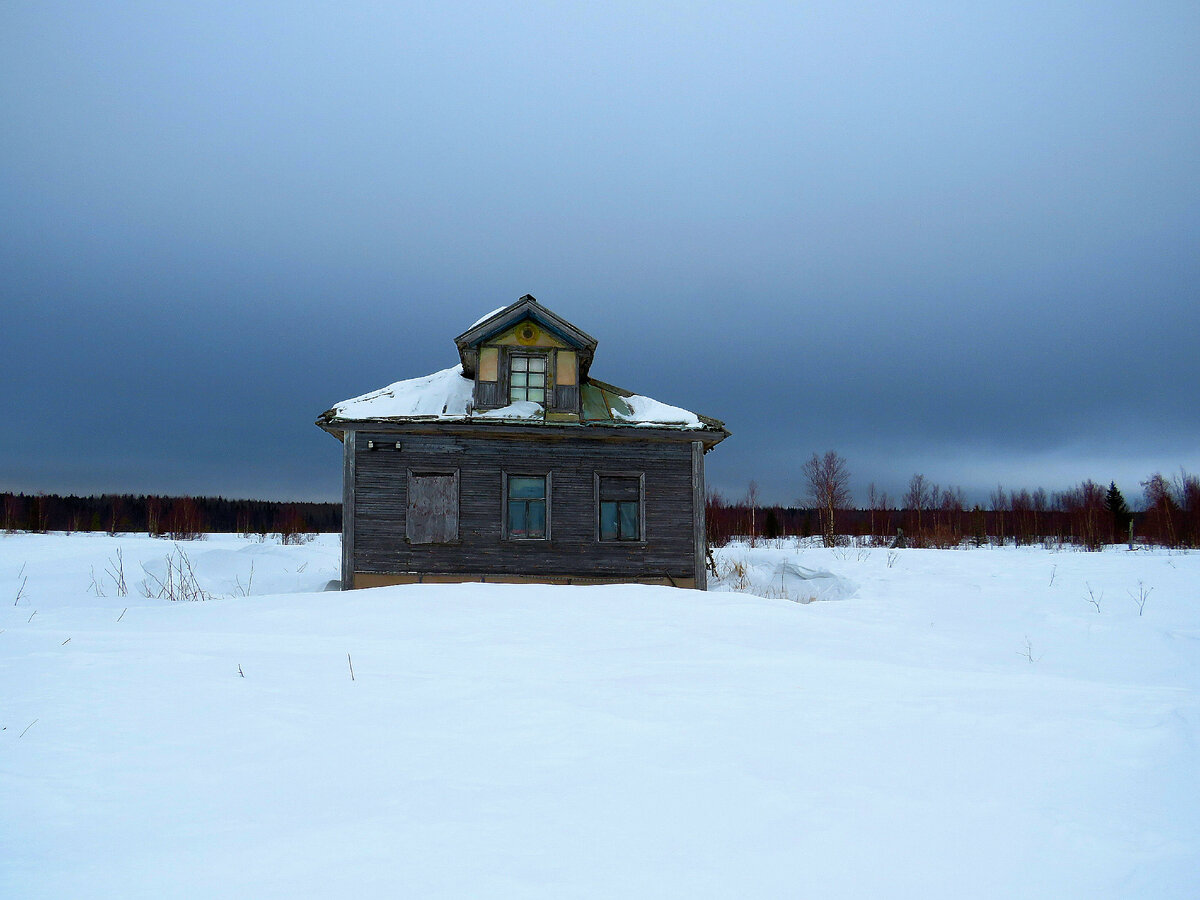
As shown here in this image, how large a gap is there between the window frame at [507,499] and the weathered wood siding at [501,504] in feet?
0.17

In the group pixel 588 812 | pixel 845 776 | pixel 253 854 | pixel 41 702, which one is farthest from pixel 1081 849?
pixel 41 702

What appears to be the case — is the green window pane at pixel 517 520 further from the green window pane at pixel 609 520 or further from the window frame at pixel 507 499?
the green window pane at pixel 609 520

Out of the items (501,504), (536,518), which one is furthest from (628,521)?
(501,504)

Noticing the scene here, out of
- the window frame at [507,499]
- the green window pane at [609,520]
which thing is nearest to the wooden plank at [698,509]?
the green window pane at [609,520]

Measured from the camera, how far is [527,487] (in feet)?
43.8

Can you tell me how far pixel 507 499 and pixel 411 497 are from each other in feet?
6.20

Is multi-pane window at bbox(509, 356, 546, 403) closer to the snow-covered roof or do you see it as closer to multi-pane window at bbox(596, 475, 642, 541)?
the snow-covered roof

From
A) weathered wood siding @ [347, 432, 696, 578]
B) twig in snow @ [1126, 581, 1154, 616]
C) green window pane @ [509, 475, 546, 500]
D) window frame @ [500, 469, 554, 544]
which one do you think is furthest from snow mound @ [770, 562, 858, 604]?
green window pane @ [509, 475, 546, 500]

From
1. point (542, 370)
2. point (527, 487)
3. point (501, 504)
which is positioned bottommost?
point (501, 504)

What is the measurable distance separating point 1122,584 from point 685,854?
48.6 feet

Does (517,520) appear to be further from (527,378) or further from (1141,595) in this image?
(1141,595)

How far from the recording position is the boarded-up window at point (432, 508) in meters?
12.9

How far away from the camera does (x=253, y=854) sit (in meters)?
2.34

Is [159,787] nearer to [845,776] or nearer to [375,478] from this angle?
[845,776]
